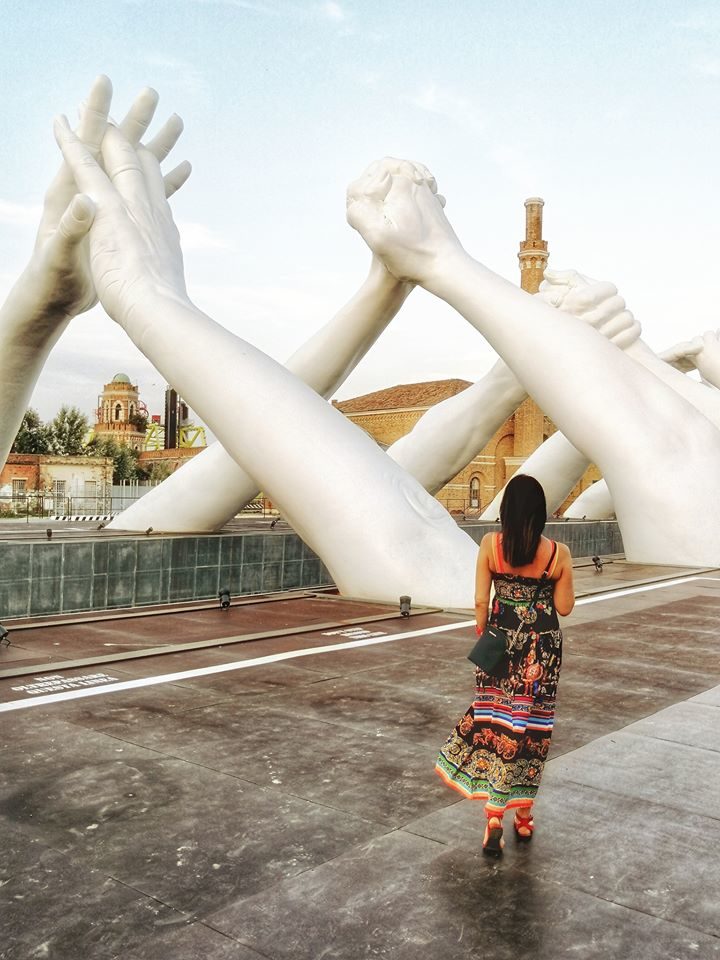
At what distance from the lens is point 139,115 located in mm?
11945

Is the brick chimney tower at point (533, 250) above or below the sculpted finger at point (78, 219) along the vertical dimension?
above

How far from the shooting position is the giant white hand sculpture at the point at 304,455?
27.8 feet

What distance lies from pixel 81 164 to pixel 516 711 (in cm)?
1045

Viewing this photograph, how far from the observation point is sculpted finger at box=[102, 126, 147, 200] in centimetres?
1127

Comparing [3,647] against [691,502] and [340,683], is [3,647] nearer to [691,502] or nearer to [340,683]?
[340,683]

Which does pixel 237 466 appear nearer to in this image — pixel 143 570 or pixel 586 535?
pixel 143 570

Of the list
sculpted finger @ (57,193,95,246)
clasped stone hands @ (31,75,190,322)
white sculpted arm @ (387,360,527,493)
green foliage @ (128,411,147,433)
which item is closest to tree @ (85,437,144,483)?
green foliage @ (128,411,147,433)

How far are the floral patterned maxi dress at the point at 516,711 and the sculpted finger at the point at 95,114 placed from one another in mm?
10753

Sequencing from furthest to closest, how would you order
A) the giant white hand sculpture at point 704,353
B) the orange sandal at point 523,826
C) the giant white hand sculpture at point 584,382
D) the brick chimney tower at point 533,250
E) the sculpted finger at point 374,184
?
the brick chimney tower at point 533,250, the giant white hand sculpture at point 704,353, the sculpted finger at point 374,184, the giant white hand sculpture at point 584,382, the orange sandal at point 523,826

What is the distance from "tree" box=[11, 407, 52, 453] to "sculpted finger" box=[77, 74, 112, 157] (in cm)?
4166

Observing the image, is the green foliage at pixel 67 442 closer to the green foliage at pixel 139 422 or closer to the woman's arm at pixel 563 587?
the green foliage at pixel 139 422

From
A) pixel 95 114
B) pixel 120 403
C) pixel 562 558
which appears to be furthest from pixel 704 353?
pixel 120 403

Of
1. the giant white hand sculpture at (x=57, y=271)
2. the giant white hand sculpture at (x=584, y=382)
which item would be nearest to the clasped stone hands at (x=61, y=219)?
the giant white hand sculpture at (x=57, y=271)

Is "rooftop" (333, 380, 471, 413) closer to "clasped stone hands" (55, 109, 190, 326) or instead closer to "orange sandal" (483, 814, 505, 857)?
"clasped stone hands" (55, 109, 190, 326)
